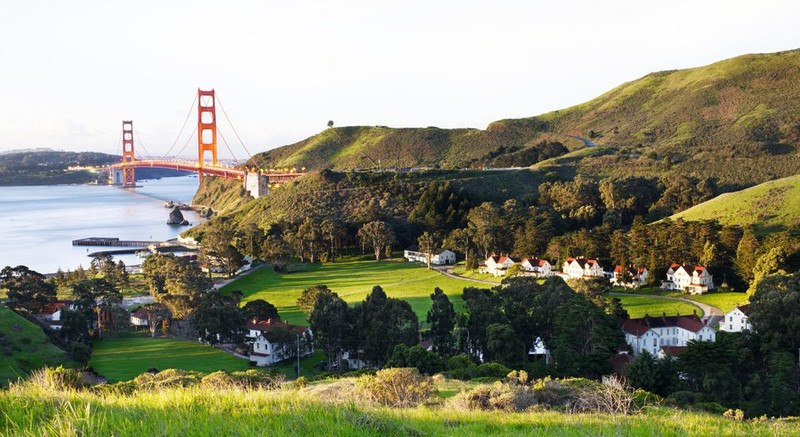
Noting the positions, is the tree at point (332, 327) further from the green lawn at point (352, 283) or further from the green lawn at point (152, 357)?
the green lawn at point (352, 283)

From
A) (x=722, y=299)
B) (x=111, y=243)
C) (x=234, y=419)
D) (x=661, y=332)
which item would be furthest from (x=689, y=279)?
(x=111, y=243)

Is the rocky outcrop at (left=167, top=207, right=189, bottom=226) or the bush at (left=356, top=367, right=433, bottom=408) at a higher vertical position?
the rocky outcrop at (left=167, top=207, right=189, bottom=226)

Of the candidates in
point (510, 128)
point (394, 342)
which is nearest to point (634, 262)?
point (394, 342)

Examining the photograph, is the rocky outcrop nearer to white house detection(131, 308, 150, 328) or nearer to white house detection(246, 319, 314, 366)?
white house detection(131, 308, 150, 328)

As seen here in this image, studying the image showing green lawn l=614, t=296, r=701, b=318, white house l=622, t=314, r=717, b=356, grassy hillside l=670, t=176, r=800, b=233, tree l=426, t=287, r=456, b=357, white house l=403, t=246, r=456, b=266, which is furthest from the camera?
white house l=403, t=246, r=456, b=266

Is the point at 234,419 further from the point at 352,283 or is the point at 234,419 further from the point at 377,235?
the point at 377,235

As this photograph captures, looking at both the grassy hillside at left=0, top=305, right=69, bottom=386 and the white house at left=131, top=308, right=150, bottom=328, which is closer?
the grassy hillside at left=0, top=305, right=69, bottom=386

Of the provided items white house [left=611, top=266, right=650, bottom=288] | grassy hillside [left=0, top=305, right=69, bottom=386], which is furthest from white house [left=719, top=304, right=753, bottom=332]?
grassy hillside [left=0, top=305, right=69, bottom=386]

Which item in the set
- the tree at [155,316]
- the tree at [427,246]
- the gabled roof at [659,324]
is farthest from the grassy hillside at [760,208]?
the tree at [155,316]
